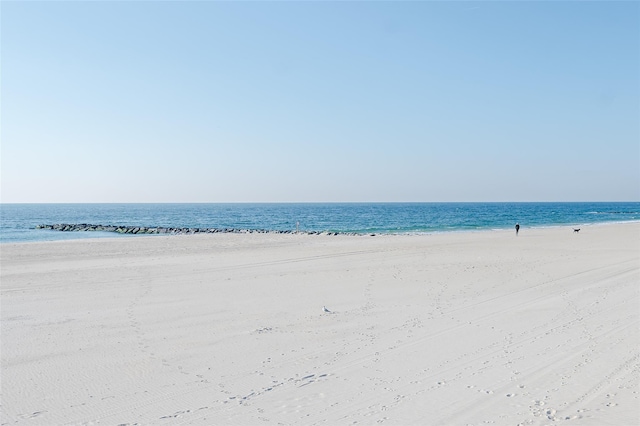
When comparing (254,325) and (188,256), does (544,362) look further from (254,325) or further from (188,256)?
(188,256)

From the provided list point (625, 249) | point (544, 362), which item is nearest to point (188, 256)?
point (544, 362)

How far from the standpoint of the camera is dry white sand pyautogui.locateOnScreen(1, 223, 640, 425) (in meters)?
5.74

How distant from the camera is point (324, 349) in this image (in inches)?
318

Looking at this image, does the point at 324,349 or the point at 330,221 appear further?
the point at 330,221

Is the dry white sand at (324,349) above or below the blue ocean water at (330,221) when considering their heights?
below

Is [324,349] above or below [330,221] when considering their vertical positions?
below

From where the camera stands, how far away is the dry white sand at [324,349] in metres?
5.74

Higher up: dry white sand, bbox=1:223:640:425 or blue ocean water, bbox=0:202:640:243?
blue ocean water, bbox=0:202:640:243

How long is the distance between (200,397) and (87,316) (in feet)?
19.0

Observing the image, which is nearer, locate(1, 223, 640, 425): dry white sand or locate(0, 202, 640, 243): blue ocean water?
locate(1, 223, 640, 425): dry white sand

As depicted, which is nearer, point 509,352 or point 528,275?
point 509,352

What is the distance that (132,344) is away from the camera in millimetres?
8461

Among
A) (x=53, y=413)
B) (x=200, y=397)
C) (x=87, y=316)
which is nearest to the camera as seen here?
(x=53, y=413)

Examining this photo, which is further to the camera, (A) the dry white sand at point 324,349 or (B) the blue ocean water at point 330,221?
(B) the blue ocean water at point 330,221
